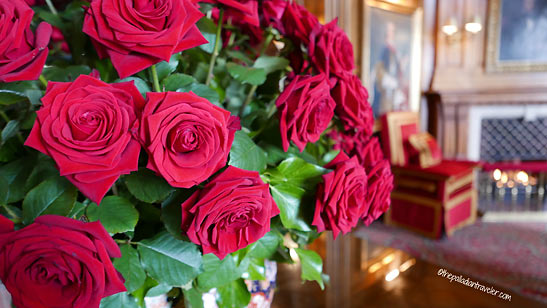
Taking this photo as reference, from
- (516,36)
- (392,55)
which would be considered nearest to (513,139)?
(516,36)

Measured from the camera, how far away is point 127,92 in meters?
0.27

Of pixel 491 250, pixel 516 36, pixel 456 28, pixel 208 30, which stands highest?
pixel 456 28

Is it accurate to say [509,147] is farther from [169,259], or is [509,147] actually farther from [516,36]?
[169,259]

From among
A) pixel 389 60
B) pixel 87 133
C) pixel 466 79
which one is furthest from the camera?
pixel 466 79

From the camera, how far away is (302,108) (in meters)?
0.34

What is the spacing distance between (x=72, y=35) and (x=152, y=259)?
9.3 inches

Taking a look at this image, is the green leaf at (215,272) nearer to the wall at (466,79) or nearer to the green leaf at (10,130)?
the green leaf at (10,130)

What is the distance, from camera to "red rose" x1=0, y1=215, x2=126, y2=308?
0.83 feet

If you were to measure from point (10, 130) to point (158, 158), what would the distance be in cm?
17

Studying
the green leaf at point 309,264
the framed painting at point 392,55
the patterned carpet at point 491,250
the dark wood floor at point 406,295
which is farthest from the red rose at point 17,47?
the framed painting at point 392,55

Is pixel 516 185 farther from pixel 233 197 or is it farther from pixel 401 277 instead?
pixel 233 197

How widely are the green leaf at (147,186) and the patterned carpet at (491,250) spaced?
2002mm

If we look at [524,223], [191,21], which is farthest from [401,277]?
[524,223]

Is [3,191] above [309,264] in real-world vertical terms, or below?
above
